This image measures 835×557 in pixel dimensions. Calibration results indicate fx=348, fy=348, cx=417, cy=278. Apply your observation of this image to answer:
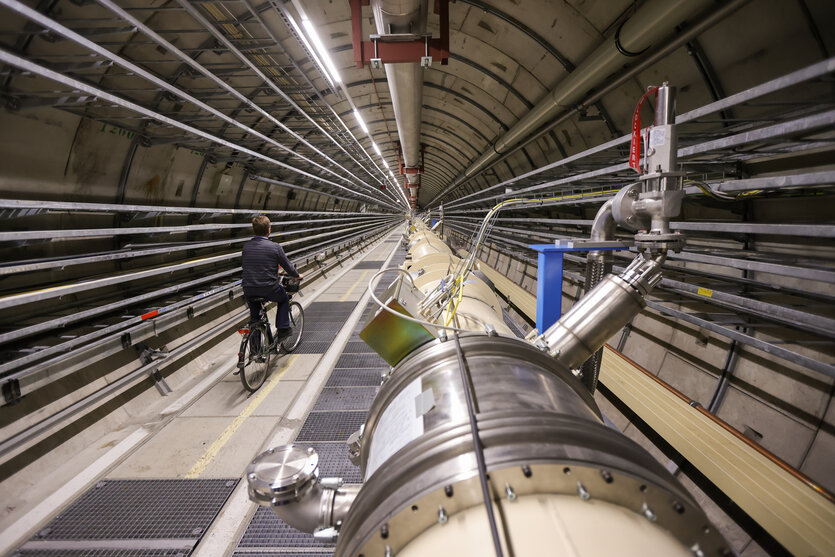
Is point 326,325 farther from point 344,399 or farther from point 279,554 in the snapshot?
point 279,554

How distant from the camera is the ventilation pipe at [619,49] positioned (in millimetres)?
Result: 2504

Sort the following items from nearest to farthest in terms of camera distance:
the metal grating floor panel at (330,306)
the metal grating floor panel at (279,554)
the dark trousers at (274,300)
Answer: the metal grating floor panel at (279,554)
the dark trousers at (274,300)
the metal grating floor panel at (330,306)

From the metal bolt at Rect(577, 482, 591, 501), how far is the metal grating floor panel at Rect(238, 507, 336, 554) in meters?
2.10

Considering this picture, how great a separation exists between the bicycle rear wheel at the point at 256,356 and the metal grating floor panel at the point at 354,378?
2.79 feet

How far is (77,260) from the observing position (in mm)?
3029

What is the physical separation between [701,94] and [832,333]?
2457mm

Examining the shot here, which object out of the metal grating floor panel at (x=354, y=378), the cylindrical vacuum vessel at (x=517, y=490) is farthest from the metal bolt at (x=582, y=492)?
the metal grating floor panel at (x=354, y=378)

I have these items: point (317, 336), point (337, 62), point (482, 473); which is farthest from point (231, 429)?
point (337, 62)

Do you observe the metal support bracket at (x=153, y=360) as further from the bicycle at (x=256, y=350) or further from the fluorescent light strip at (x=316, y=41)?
the fluorescent light strip at (x=316, y=41)

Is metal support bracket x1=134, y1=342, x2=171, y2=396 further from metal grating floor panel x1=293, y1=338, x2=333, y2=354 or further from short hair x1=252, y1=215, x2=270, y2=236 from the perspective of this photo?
short hair x1=252, y1=215, x2=270, y2=236

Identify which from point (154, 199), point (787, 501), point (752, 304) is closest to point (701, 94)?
point (752, 304)

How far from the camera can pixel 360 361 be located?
16.1 feet

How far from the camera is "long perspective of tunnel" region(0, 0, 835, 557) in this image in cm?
97

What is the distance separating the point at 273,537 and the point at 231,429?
1420 mm
